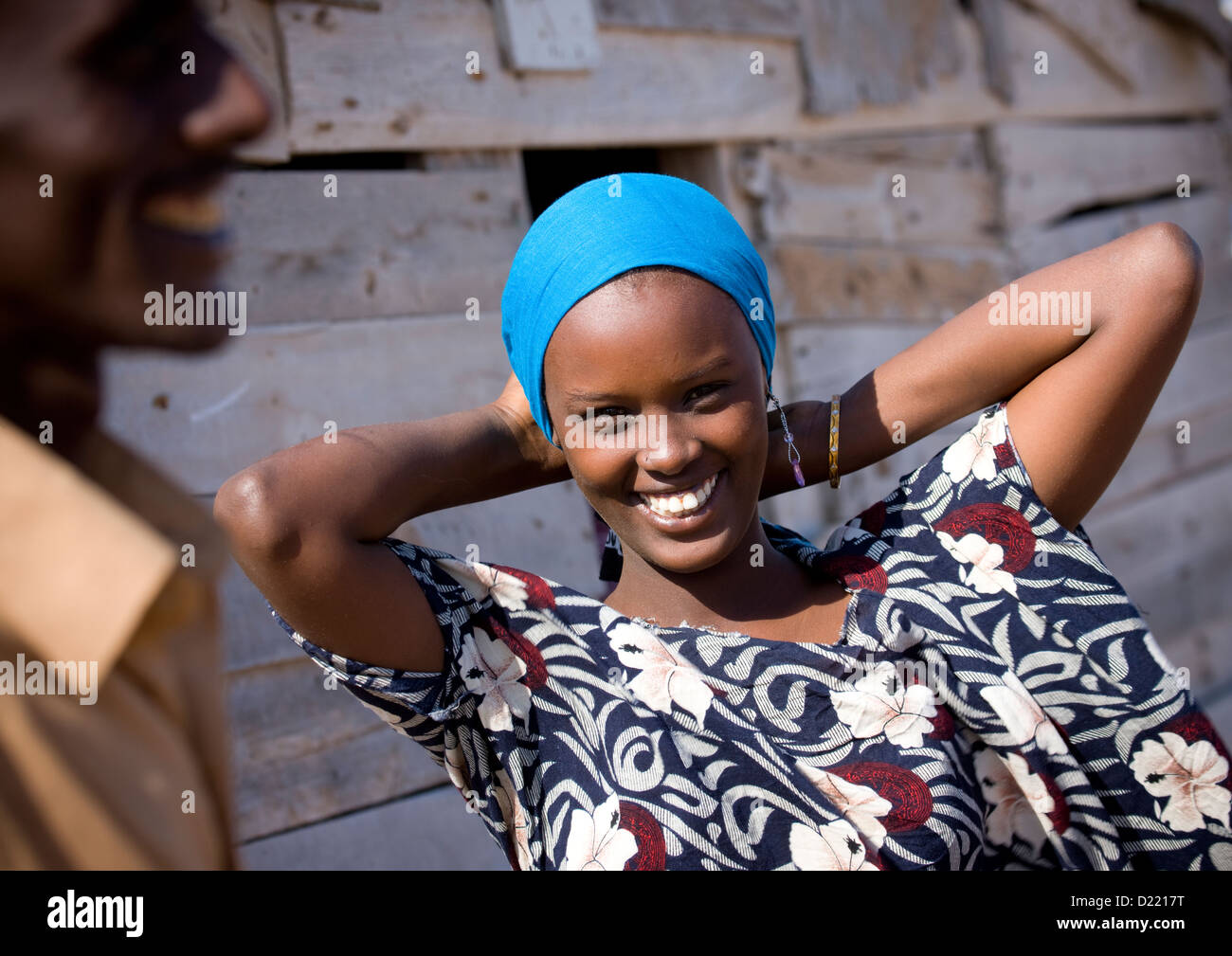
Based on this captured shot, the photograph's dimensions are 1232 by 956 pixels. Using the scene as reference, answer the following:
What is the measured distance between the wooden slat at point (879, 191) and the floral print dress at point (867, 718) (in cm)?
185

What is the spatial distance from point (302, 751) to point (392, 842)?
0.31 m

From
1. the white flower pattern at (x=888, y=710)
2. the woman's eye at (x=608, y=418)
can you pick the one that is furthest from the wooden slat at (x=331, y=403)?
the white flower pattern at (x=888, y=710)

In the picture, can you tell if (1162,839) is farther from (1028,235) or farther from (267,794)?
(1028,235)

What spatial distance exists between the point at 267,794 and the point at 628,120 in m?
1.95

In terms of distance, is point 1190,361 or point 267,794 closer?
point 267,794

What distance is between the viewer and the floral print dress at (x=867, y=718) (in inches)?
54.1

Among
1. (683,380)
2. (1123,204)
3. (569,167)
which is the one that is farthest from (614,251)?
(1123,204)

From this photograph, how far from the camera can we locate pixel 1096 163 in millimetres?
4230

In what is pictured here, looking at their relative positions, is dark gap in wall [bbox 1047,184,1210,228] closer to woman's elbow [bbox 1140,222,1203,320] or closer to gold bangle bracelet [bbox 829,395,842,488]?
woman's elbow [bbox 1140,222,1203,320]

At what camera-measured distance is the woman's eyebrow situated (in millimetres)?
1409

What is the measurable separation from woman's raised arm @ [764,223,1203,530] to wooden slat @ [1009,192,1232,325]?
2480 mm

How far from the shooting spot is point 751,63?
3.15m

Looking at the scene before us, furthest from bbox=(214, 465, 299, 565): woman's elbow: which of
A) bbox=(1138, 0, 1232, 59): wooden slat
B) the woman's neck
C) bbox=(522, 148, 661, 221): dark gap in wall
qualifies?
bbox=(1138, 0, 1232, 59): wooden slat
